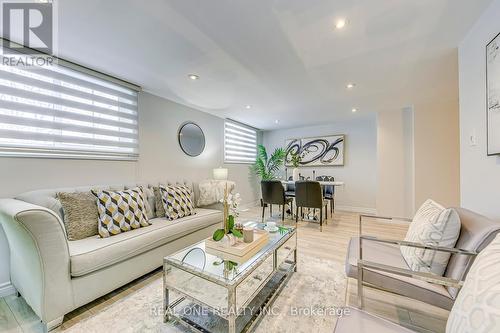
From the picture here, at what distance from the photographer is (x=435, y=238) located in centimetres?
122

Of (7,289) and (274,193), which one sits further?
(274,193)

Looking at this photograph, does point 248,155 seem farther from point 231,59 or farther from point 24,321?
point 24,321

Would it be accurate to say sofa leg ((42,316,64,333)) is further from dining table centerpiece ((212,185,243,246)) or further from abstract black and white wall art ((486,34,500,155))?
abstract black and white wall art ((486,34,500,155))

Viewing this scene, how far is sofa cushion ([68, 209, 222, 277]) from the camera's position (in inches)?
58.0

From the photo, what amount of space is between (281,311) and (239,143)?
4.08 m

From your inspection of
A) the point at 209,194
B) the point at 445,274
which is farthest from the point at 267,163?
the point at 445,274

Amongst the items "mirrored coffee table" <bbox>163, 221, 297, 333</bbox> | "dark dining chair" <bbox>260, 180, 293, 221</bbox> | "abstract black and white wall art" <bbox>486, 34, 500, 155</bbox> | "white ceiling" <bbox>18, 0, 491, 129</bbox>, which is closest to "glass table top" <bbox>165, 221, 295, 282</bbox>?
"mirrored coffee table" <bbox>163, 221, 297, 333</bbox>

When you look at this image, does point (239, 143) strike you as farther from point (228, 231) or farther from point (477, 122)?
point (477, 122)

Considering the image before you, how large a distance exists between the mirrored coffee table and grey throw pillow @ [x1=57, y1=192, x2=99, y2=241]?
3.09 feet

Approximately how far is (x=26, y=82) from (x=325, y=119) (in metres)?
4.91

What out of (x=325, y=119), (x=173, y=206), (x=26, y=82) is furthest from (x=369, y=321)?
(x=325, y=119)

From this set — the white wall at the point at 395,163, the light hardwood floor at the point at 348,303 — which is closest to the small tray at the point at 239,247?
the light hardwood floor at the point at 348,303

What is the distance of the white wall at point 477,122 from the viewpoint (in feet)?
4.61

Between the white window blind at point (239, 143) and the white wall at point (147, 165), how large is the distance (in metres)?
0.21
